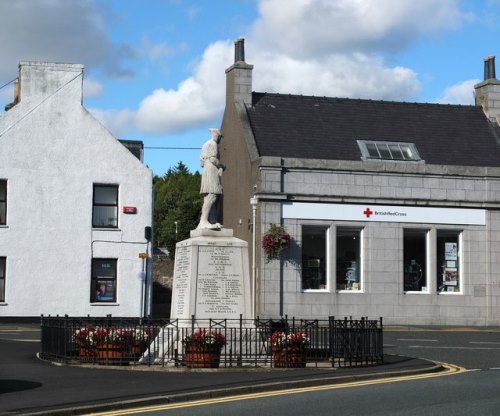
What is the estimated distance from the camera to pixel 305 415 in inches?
519

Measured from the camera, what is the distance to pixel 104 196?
131 ft

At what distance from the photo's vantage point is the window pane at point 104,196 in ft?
131

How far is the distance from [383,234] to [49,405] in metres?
26.2

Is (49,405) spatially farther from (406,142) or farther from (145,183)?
(406,142)

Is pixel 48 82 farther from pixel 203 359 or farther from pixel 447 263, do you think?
pixel 203 359

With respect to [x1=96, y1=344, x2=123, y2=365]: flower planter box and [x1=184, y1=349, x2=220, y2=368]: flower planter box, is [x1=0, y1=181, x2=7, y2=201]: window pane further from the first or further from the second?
[x1=184, y1=349, x2=220, y2=368]: flower planter box

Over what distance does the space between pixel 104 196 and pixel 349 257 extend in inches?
413

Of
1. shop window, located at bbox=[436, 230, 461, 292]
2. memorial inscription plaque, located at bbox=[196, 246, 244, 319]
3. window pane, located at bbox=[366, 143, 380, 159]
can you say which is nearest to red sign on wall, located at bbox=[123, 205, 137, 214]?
window pane, located at bbox=[366, 143, 380, 159]

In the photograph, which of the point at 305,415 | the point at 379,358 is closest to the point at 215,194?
the point at 379,358

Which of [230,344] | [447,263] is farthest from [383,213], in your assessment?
[230,344]

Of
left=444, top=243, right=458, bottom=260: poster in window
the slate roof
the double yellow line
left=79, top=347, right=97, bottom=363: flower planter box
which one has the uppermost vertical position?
the slate roof

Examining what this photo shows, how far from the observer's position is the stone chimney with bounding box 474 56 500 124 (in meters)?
45.0

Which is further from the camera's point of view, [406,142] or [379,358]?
[406,142]

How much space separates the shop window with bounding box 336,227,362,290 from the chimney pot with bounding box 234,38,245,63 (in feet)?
32.0
